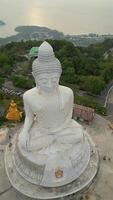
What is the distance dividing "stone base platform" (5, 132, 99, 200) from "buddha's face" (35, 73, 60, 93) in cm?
264

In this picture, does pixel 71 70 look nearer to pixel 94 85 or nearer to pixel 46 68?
pixel 94 85

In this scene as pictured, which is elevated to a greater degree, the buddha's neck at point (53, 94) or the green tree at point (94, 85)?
the buddha's neck at point (53, 94)

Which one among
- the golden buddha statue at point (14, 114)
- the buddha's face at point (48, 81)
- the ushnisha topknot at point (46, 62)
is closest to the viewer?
the ushnisha topknot at point (46, 62)

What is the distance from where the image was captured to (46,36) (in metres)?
34.9

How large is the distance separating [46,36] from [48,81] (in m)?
27.7

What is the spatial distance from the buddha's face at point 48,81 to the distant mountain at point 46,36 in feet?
80.2

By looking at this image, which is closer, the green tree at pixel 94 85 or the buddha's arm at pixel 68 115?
the buddha's arm at pixel 68 115

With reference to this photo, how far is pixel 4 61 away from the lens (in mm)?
16859

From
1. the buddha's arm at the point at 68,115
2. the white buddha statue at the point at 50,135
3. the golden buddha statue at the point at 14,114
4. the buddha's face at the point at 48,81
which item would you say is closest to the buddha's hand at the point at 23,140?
the white buddha statue at the point at 50,135

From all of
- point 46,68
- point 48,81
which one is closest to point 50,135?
point 48,81

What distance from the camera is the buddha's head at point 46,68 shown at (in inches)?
309

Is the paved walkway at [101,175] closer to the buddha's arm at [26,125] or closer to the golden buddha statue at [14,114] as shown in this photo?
the golden buddha statue at [14,114]

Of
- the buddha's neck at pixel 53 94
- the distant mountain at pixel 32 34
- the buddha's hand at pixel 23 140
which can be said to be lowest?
the distant mountain at pixel 32 34

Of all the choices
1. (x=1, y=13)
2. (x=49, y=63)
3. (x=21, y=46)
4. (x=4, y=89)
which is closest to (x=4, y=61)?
(x=4, y=89)
